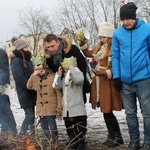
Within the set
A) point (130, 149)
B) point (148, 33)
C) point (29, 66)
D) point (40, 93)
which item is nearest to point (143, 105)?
point (130, 149)

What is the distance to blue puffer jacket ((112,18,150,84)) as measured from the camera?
13.2 feet

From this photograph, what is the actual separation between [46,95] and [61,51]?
67 cm

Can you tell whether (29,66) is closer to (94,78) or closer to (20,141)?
(94,78)

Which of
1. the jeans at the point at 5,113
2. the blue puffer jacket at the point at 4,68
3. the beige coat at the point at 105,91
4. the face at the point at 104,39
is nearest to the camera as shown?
the beige coat at the point at 105,91

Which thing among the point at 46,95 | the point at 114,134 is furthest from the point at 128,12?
the point at 114,134

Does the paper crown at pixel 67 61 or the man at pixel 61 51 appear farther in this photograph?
the man at pixel 61 51

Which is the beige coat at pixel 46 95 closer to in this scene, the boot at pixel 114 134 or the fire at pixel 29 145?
the boot at pixel 114 134

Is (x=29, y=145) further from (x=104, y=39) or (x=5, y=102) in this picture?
(x=5, y=102)

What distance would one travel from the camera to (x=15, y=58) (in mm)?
5000

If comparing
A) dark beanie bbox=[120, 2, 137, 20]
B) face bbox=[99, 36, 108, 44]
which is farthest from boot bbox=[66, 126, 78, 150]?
dark beanie bbox=[120, 2, 137, 20]

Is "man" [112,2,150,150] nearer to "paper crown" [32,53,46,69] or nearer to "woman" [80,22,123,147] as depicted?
"woman" [80,22,123,147]

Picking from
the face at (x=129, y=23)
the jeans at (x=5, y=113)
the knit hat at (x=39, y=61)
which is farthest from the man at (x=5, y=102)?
the face at (x=129, y=23)

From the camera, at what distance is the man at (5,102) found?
17.3 feet

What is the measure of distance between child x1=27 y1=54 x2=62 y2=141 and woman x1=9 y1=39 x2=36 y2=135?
9.5 inches
